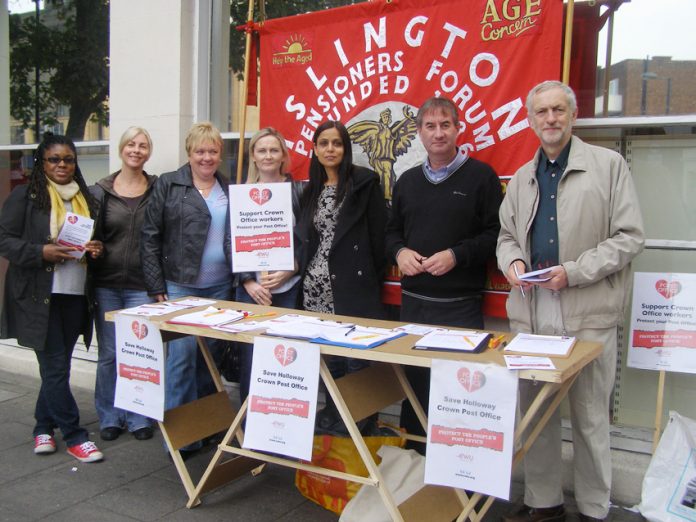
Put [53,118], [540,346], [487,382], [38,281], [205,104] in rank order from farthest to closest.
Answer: [53,118]
[205,104]
[38,281]
[540,346]
[487,382]

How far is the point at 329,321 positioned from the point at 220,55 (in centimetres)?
283

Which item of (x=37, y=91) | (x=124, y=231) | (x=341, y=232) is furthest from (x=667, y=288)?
(x=37, y=91)

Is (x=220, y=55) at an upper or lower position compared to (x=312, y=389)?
upper

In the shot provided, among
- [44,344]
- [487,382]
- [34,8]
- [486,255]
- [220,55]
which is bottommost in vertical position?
[44,344]

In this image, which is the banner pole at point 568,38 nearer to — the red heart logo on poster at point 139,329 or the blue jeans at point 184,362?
the blue jeans at point 184,362

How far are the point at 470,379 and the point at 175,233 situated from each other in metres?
2.25

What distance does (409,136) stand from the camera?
4090 mm

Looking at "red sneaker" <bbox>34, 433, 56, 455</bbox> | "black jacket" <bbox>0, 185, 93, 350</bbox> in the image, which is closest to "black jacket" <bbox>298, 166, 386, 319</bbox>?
"black jacket" <bbox>0, 185, 93, 350</bbox>

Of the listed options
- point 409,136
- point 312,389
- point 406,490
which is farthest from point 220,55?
point 406,490

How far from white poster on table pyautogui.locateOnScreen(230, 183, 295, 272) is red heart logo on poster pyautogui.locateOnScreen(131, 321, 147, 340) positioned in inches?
24.8

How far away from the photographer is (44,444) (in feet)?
13.7

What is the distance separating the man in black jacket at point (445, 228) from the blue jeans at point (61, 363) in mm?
2022

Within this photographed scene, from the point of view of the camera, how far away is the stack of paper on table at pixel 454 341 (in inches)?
108

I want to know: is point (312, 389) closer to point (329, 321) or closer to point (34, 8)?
point (329, 321)
